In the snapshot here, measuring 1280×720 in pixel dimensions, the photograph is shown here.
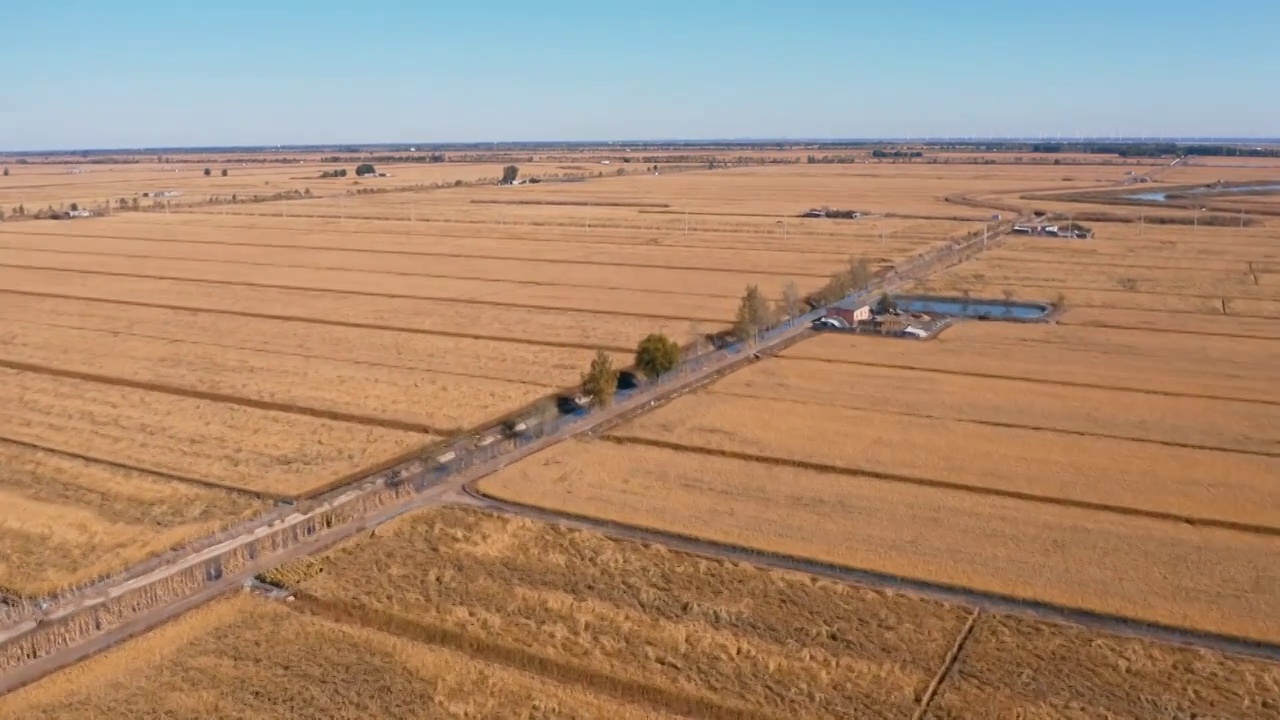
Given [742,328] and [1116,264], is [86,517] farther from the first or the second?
[1116,264]

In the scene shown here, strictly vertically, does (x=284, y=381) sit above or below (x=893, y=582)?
above

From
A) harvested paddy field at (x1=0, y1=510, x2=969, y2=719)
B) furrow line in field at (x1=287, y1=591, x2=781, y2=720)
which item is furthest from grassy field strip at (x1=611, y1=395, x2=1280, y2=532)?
furrow line in field at (x1=287, y1=591, x2=781, y2=720)

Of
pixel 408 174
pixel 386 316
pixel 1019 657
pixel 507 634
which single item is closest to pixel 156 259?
pixel 386 316

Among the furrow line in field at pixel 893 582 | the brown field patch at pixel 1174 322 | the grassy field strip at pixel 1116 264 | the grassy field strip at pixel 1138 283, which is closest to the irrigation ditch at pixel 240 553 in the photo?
the furrow line in field at pixel 893 582

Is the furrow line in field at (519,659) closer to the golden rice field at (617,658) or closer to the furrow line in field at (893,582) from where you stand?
the golden rice field at (617,658)

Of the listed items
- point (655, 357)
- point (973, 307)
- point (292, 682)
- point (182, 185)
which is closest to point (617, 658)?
point (292, 682)

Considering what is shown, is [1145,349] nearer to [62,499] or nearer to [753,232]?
[62,499]

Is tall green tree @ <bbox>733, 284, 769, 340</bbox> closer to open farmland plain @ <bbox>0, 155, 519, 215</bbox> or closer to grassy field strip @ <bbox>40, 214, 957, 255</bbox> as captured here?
grassy field strip @ <bbox>40, 214, 957, 255</bbox>
